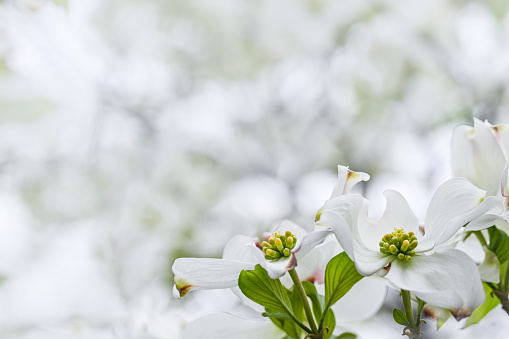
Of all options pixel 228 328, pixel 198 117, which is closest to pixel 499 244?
pixel 228 328

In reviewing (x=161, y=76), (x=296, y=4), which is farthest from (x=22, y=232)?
(x=296, y=4)

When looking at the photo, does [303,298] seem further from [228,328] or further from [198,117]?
[198,117]

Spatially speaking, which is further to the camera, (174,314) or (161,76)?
(161,76)

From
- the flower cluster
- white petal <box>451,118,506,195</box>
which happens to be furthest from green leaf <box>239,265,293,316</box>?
white petal <box>451,118,506,195</box>

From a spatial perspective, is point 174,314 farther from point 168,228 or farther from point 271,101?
point 271,101

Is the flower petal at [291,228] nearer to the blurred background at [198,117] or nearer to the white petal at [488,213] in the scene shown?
the white petal at [488,213]

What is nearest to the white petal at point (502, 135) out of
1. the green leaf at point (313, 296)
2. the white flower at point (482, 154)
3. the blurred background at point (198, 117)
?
the white flower at point (482, 154)
